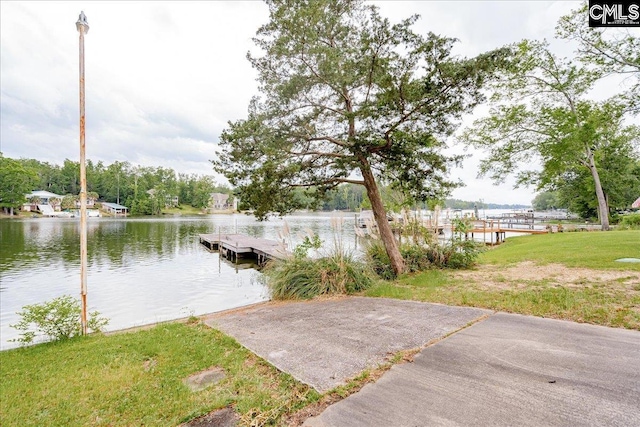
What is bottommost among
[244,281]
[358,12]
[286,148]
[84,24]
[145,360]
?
[244,281]

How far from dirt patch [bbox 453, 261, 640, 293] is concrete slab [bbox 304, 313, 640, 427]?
96.0 inches

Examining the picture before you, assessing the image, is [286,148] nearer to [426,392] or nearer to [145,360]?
[145,360]

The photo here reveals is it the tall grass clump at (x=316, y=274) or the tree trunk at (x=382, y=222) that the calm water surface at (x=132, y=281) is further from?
the tree trunk at (x=382, y=222)

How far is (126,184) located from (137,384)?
6805 cm

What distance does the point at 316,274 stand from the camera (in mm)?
5918

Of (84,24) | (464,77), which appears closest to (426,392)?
(464,77)

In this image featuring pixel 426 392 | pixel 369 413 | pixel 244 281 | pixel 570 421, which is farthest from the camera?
pixel 244 281

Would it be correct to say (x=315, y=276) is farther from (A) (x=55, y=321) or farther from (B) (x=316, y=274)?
(A) (x=55, y=321)

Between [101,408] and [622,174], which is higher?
[622,174]

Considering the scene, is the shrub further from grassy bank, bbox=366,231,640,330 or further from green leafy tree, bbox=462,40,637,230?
green leafy tree, bbox=462,40,637,230

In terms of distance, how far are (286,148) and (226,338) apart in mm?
3458

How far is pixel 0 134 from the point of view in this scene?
37656 millimetres

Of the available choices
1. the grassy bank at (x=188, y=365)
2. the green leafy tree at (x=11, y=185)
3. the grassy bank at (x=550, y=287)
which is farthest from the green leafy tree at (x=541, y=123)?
the green leafy tree at (x=11, y=185)

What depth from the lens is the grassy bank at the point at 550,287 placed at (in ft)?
12.0
